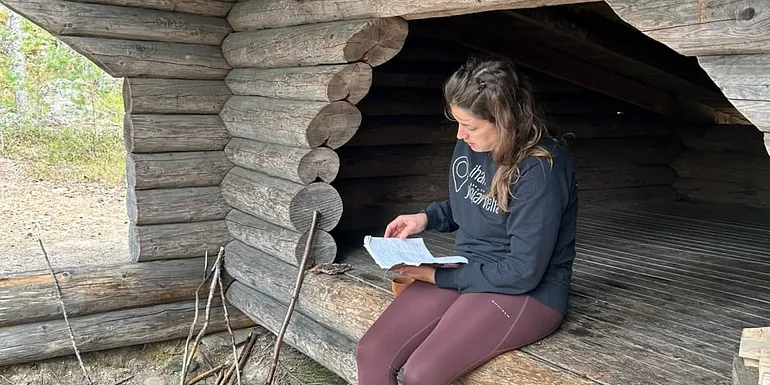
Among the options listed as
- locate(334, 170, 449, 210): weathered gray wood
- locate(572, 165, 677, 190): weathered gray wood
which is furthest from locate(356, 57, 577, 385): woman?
locate(572, 165, 677, 190): weathered gray wood

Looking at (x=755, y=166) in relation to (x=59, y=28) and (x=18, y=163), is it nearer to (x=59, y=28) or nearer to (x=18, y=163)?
(x=59, y=28)

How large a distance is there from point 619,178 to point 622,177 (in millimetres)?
34

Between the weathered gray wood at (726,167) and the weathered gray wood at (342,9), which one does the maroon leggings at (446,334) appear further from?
the weathered gray wood at (726,167)

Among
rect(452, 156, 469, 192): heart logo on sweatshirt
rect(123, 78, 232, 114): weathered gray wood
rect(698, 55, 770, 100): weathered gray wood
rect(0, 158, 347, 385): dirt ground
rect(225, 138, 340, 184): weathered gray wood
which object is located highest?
rect(698, 55, 770, 100): weathered gray wood

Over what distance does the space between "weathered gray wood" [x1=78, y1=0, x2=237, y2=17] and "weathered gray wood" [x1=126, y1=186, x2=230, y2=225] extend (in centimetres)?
122

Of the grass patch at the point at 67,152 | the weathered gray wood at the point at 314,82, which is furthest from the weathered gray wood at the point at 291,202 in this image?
the grass patch at the point at 67,152

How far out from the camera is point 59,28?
16.6ft

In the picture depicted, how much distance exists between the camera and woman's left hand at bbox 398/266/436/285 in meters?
3.50

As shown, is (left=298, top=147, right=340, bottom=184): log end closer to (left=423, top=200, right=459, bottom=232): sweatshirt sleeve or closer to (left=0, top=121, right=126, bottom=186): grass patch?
(left=423, top=200, right=459, bottom=232): sweatshirt sleeve

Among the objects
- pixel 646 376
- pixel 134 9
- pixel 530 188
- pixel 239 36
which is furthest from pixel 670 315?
pixel 134 9

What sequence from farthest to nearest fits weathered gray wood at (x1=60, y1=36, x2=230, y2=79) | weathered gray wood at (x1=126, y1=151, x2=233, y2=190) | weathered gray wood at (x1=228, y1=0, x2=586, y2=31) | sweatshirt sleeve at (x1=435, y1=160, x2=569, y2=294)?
weathered gray wood at (x1=126, y1=151, x2=233, y2=190) → weathered gray wood at (x1=60, y1=36, x2=230, y2=79) → weathered gray wood at (x1=228, y1=0, x2=586, y2=31) → sweatshirt sleeve at (x1=435, y1=160, x2=569, y2=294)

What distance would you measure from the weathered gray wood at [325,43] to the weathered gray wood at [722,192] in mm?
4121

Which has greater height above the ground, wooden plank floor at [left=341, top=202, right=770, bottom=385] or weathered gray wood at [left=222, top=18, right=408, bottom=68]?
weathered gray wood at [left=222, top=18, right=408, bottom=68]

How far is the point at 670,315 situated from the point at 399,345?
134cm
